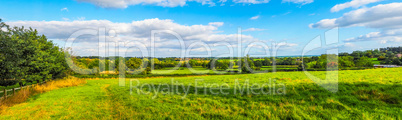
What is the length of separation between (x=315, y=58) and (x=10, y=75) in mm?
66732

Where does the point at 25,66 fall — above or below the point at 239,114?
above

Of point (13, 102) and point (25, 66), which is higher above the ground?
point (25, 66)

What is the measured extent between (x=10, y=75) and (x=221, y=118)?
20.4 metres

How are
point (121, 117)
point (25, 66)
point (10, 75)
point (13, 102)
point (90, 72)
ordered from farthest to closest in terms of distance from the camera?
point (90, 72) → point (25, 66) → point (10, 75) → point (13, 102) → point (121, 117)

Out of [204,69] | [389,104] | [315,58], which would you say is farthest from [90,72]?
[315,58]

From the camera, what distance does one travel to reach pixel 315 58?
4981 cm

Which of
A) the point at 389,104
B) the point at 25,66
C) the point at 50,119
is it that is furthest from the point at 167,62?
the point at 389,104

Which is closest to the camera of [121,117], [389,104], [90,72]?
[389,104]

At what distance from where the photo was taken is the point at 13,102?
11.7 m

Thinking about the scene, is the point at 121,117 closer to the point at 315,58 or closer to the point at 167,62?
the point at 167,62

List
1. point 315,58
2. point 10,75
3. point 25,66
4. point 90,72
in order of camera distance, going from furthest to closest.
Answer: point 90,72 → point 315,58 → point 25,66 → point 10,75

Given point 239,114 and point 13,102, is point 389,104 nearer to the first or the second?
point 239,114

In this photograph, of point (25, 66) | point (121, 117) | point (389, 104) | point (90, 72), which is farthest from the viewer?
point (90, 72)

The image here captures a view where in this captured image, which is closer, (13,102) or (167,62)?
(13,102)
